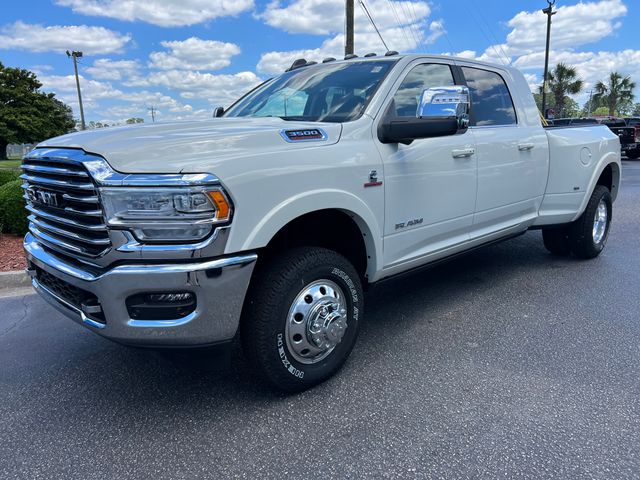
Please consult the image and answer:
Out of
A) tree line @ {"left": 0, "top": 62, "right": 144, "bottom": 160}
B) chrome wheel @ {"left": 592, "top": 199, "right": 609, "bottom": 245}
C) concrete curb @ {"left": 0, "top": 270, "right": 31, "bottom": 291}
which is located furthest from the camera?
tree line @ {"left": 0, "top": 62, "right": 144, "bottom": 160}

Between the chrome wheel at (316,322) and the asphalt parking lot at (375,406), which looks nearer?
the asphalt parking lot at (375,406)

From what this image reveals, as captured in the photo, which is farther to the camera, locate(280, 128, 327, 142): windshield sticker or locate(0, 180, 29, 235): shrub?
locate(0, 180, 29, 235): shrub

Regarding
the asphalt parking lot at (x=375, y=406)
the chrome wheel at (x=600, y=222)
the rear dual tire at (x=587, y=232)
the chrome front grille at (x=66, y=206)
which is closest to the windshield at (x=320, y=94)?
the chrome front grille at (x=66, y=206)

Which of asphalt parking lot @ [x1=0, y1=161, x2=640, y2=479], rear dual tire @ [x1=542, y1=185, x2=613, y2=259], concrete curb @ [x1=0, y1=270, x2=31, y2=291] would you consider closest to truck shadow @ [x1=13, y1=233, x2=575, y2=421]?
asphalt parking lot @ [x1=0, y1=161, x2=640, y2=479]

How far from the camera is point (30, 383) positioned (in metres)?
3.18

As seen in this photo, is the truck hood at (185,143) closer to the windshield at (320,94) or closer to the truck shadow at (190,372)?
the windshield at (320,94)

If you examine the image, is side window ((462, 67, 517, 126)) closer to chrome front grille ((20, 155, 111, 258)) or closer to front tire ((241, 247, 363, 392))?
front tire ((241, 247, 363, 392))

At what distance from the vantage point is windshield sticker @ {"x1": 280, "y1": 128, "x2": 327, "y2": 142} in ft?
9.12

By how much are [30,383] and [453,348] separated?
2.73 metres

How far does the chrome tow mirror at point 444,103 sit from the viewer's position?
9.71 feet

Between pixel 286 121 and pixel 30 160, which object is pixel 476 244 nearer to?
pixel 286 121

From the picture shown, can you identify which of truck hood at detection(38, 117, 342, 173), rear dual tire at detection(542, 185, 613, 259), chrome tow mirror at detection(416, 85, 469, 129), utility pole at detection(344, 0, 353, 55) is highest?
utility pole at detection(344, 0, 353, 55)

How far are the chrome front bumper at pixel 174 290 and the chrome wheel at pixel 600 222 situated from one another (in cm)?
460

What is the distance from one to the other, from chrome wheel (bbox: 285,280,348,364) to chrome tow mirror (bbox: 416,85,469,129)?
1.16 m
